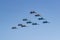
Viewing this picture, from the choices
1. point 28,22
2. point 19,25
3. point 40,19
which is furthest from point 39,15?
point 19,25

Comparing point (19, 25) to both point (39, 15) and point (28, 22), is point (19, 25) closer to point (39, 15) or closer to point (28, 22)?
point (28, 22)

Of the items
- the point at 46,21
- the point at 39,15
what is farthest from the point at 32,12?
the point at 46,21

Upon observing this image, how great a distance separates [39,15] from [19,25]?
3.78 meters

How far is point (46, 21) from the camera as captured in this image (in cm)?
2366

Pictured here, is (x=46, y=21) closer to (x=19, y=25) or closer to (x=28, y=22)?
(x=28, y=22)

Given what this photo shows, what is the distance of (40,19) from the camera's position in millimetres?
22656

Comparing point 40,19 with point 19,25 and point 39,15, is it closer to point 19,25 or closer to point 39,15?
point 39,15

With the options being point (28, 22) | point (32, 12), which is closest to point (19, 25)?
point (28, 22)

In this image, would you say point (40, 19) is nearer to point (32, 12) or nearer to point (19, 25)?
point (32, 12)

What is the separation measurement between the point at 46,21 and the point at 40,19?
149 cm

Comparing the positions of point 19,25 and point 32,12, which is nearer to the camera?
point 32,12

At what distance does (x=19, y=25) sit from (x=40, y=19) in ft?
12.1

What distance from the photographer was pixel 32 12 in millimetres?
22375

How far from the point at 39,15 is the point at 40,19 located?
64 centimetres
